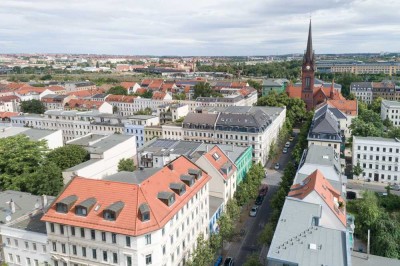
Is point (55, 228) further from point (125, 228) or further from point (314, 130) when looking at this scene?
point (314, 130)

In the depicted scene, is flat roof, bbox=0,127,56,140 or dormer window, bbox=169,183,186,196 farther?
flat roof, bbox=0,127,56,140

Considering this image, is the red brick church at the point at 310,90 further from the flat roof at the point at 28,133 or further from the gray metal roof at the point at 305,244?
the gray metal roof at the point at 305,244

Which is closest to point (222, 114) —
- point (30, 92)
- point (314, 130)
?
point (314, 130)

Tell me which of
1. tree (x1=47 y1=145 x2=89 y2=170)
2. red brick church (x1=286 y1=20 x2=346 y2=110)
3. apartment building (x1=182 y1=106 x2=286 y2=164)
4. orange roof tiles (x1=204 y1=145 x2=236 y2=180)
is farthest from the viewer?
red brick church (x1=286 y1=20 x2=346 y2=110)

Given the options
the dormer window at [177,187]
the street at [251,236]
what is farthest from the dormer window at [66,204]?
the street at [251,236]

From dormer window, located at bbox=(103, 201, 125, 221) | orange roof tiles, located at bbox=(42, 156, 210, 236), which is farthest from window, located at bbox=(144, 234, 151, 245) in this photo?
dormer window, located at bbox=(103, 201, 125, 221)

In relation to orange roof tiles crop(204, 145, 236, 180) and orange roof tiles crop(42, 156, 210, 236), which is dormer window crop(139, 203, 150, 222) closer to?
orange roof tiles crop(42, 156, 210, 236)
